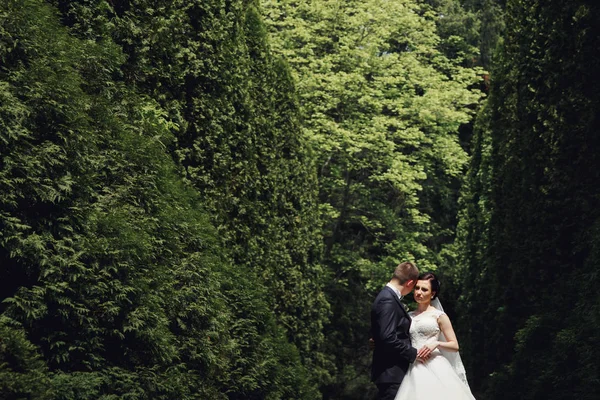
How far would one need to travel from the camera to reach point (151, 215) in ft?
25.3

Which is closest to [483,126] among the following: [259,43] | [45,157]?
[259,43]

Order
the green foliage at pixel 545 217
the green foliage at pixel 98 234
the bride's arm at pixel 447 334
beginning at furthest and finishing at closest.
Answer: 1. the green foliage at pixel 545 217
2. the bride's arm at pixel 447 334
3. the green foliage at pixel 98 234

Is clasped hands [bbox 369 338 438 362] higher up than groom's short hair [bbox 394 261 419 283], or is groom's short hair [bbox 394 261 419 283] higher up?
groom's short hair [bbox 394 261 419 283]

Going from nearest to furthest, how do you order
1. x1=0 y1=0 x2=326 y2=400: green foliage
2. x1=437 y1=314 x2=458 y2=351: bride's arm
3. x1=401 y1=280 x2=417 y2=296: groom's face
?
x1=0 y1=0 x2=326 y2=400: green foliage < x1=401 y1=280 x2=417 y2=296: groom's face < x1=437 y1=314 x2=458 y2=351: bride's arm

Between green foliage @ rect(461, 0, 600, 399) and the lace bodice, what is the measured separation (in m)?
1.88

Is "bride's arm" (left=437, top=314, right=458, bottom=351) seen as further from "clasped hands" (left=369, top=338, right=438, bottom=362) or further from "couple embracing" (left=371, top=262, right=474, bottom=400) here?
"clasped hands" (left=369, top=338, right=438, bottom=362)

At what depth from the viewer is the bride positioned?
7.47 meters

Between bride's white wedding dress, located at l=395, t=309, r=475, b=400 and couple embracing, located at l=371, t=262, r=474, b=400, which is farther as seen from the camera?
bride's white wedding dress, located at l=395, t=309, r=475, b=400

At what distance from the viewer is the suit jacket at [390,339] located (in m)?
7.23

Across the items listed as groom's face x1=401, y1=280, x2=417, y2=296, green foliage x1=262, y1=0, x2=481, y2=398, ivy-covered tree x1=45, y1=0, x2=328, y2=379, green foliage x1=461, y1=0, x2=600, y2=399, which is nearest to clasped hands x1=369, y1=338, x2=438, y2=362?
groom's face x1=401, y1=280, x2=417, y2=296

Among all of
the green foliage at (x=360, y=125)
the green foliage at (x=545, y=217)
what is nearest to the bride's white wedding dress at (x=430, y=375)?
the green foliage at (x=545, y=217)

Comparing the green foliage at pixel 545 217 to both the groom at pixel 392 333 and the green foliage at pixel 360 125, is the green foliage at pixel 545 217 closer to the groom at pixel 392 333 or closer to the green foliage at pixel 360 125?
the groom at pixel 392 333

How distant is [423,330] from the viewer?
7.96 metres

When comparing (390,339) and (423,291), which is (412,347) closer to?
(390,339)
